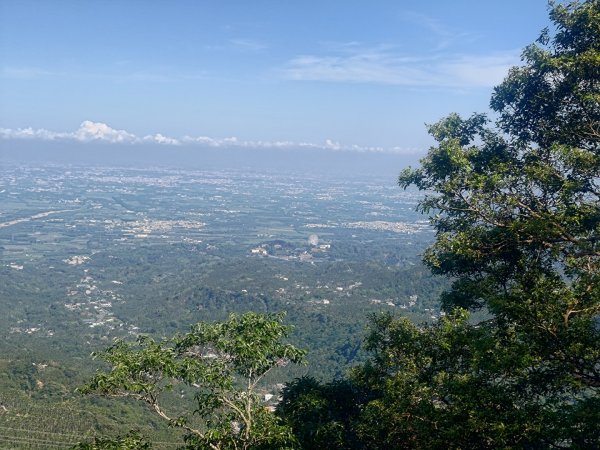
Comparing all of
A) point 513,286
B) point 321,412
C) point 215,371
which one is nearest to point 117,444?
point 215,371

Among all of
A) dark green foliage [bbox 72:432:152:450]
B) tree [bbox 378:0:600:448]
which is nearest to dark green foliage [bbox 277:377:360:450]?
tree [bbox 378:0:600:448]

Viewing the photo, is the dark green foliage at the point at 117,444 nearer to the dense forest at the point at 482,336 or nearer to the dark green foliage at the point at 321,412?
the dense forest at the point at 482,336

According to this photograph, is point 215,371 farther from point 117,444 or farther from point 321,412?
point 321,412

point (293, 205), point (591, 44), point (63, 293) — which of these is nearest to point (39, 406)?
point (591, 44)

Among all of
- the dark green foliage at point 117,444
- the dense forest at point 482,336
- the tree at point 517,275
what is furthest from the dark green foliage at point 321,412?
the dark green foliage at point 117,444

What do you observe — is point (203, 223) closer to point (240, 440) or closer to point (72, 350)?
point (72, 350)

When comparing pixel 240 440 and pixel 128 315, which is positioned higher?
pixel 240 440

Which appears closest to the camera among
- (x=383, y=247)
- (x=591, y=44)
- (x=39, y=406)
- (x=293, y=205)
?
(x=591, y=44)
